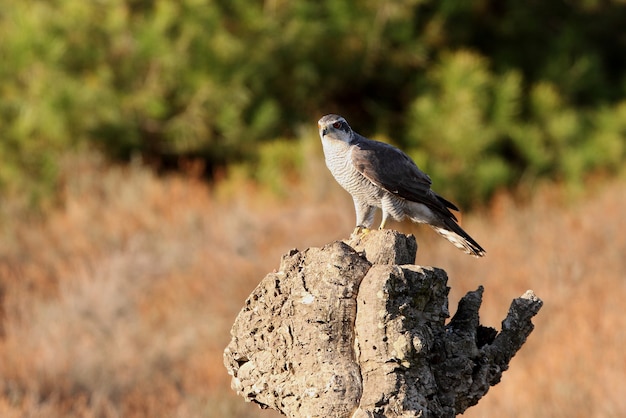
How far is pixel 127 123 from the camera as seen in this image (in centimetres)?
1159

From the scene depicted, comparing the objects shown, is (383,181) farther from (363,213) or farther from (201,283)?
(201,283)

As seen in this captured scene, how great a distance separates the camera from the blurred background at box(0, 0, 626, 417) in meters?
9.01

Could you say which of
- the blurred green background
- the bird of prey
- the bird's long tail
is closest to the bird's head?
the bird of prey

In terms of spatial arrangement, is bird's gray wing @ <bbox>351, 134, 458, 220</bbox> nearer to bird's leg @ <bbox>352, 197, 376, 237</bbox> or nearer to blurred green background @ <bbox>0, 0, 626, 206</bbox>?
bird's leg @ <bbox>352, 197, 376, 237</bbox>

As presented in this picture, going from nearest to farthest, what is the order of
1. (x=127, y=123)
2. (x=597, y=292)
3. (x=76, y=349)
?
(x=76, y=349) < (x=597, y=292) < (x=127, y=123)

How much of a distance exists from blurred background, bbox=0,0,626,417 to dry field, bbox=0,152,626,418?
0.10 ft

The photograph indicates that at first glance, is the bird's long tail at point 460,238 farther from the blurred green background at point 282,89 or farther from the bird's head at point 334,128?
the blurred green background at point 282,89

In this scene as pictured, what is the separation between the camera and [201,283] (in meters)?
9.30

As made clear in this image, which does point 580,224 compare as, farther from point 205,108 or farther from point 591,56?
point 205,108

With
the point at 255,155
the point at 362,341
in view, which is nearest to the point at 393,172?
the point at 362,341

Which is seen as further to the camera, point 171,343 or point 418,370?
point 171,343

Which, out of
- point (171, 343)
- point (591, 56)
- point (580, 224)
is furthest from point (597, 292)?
point (591, 56)

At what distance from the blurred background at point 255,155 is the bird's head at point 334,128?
3623 millimetres

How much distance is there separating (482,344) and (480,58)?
389 inches
